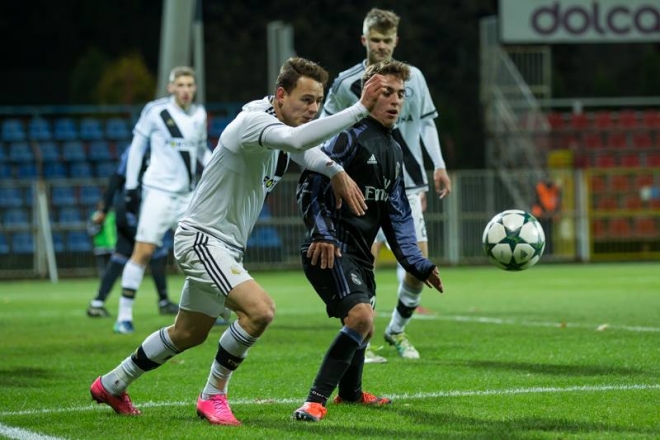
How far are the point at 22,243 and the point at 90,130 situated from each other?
5.61 meters

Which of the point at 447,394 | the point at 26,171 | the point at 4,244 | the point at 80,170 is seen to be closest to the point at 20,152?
the point at 26,171

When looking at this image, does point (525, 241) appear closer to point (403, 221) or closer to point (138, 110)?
point (403, 221)

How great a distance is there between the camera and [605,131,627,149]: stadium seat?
30605 millimetres

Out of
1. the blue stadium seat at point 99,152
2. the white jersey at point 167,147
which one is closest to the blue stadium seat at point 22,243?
the blue stadium seat at point 99,152

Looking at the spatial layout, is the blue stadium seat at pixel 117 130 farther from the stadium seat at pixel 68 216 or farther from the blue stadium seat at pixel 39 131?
the stadium seat at pixel 68 216

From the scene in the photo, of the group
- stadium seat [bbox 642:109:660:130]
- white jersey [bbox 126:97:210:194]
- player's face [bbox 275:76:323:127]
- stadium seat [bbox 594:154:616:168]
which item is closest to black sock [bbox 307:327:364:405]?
player's face [bbox 275:76:323:127]

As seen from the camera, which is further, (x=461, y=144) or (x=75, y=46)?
(x=75, y=46)

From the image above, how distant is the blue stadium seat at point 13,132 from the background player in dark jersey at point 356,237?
870 inches

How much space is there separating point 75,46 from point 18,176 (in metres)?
18.7

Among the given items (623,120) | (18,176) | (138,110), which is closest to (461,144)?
(623,120)

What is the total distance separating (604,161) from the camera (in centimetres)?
2964

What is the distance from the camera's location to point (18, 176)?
2675cm

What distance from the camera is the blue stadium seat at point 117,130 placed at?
28016 millimetres

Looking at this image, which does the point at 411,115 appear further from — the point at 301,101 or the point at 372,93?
the point at 372,93
